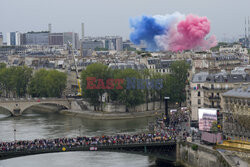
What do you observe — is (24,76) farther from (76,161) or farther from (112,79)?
(76,161)

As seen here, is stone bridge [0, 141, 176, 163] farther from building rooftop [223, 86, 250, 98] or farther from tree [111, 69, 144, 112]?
tree [111, 69, 144, 112]

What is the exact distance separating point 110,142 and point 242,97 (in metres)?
9.94

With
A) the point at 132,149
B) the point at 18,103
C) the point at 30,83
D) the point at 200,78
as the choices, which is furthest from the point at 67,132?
the point at 30,83

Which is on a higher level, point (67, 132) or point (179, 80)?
point (179, 80)

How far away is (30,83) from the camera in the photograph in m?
92.4

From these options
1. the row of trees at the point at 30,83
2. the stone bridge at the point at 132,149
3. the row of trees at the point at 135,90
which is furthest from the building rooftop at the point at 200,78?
the row of trees at the point at 30,83

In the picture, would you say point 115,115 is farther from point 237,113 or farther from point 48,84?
point 237,113

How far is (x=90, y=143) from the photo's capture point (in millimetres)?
42312

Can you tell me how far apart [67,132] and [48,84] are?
26518 millimetres

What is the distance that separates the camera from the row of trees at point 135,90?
242ft

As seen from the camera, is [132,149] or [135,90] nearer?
[132,149]

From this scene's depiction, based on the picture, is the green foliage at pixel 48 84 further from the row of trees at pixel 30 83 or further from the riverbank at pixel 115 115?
the riverbank at pixel 115 115

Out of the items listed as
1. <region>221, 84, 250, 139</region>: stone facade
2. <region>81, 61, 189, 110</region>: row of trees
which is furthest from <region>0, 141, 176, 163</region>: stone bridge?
<region>81, 61, 189, 110</region>: row of trees

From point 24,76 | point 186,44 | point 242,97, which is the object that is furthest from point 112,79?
point 186,44
